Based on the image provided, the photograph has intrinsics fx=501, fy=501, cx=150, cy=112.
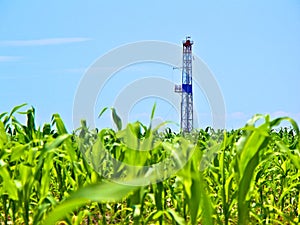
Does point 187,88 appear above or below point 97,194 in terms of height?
above

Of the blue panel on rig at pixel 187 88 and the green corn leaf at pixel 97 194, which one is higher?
the blue panel on rig at pixel 187 88

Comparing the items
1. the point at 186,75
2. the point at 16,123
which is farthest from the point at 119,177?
the point at 186,75

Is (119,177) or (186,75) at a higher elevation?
(186,75)

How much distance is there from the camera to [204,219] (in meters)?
1.97

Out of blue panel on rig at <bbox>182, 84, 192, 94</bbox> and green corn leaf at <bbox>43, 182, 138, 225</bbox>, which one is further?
blue panel on rig at <bbox>182, 84, 192, 94</bbox>

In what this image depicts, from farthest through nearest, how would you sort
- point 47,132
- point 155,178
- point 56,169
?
point 47,132 < point 56,169 < point 155,178

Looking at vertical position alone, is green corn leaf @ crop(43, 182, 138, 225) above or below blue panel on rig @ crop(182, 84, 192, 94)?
below

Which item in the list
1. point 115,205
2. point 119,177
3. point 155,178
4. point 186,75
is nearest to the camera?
point 155,178

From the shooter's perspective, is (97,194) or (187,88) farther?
(187,88)

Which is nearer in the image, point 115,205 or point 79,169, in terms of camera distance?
point 79,169

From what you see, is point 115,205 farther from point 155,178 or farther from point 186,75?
point 186,75

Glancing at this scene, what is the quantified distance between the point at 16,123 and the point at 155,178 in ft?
5.12

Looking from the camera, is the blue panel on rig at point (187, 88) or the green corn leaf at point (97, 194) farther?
the blue panel on rig at point (187, 88)

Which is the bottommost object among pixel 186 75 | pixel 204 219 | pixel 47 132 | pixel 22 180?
pixel 204 219
